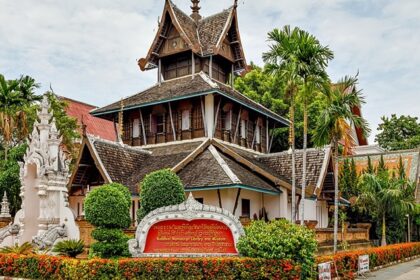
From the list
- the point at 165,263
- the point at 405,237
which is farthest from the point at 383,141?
the point at 165,263

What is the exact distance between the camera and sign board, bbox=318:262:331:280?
48.0 feet

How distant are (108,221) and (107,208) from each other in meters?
0.40

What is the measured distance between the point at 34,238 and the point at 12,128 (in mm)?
15968

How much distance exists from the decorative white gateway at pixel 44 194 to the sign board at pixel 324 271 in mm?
9982

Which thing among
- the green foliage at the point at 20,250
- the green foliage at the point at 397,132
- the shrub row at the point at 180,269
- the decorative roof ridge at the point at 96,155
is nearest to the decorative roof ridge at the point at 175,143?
the decorative roof ridge at the point at 96,155

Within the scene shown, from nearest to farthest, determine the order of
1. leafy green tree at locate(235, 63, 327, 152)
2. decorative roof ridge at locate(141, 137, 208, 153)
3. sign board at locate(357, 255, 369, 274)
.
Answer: sign board at locate(357, 255, 369, 274) → decorative roof ridge at locate(141, 137, 208, 153) → leafy green tree at locate(235, 63, 327, 152)

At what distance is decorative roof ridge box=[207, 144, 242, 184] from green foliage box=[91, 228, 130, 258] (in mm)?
→ 7346

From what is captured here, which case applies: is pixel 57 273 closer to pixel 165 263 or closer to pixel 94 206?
pixel 94 206

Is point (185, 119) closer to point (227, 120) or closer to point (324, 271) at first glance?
point (227, 120)

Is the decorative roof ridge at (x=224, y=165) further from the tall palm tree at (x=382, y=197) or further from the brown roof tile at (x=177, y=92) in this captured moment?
the tall palm tree at (x=382, y=197)

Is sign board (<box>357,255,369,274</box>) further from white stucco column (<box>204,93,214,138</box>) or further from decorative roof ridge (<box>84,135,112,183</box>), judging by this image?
decorative roof ridge (<box>84,135,112,183</box>)

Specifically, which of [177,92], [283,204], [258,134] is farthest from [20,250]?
[258,134]

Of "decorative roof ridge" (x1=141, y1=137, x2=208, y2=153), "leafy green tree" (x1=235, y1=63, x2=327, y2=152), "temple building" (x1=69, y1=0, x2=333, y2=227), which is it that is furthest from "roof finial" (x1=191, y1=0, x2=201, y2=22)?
"decorative roof ridge" (x1=141, y1=137, x2=208, y2=153)

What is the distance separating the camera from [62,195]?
69.9 feet
